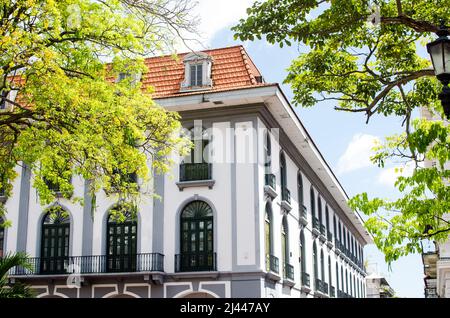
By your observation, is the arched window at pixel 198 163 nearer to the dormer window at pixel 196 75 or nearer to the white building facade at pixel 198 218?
the white building facade at pixel 198 218

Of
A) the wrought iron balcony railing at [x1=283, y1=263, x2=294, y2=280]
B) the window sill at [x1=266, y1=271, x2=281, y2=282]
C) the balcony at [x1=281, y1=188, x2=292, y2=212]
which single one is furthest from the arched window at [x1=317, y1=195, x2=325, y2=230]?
the window sill at [x1=266, y1=271, x2=281, y2=282]

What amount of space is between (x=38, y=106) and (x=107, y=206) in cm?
1337

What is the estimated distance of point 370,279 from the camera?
6869 cm

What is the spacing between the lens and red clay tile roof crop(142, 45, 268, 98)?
26078 mm

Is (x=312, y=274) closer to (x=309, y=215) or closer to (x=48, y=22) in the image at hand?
(x=309, y=215)

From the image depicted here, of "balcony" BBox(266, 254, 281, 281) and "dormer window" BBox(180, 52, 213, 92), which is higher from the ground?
"dormer window" BBox(180, 52, 213, 92)

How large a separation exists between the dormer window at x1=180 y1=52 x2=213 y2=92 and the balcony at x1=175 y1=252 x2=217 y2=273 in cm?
689

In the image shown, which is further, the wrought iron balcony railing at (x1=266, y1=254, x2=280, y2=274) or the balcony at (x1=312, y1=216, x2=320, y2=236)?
the balcony at (x1=312, y1=216, x2=320, y2=236)

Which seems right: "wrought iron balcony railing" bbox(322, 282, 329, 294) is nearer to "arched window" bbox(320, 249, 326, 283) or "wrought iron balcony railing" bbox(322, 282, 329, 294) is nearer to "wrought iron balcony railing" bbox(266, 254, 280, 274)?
"arched window" bbox(320, 249, 326, 283)

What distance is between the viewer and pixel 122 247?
84.8 feet

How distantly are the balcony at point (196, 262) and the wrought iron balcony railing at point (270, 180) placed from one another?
3.67 metres

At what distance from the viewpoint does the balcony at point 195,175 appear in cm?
2514
